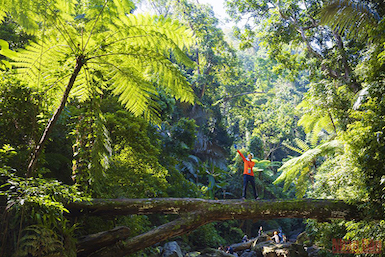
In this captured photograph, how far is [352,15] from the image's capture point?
507 cm

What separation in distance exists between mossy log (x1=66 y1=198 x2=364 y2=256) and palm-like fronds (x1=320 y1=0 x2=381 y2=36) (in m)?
3.38

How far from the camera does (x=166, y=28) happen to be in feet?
9.26

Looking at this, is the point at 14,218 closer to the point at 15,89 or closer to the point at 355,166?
the point at 15,89

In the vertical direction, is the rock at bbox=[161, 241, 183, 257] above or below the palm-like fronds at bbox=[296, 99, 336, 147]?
below

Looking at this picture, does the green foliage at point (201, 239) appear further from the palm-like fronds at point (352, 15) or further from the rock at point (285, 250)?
the palm-like fronds at point (352, 15)

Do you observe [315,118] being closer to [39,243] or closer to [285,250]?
[285,250]

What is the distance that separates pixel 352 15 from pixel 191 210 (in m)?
4.63

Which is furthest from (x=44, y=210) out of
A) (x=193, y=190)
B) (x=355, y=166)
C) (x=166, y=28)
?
(x=193, y=190)

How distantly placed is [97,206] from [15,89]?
1.83 meters

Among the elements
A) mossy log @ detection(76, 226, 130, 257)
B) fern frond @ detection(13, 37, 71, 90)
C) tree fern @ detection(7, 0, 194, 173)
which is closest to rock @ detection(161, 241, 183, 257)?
mossy log @ detection(76, 226, 130, 257)

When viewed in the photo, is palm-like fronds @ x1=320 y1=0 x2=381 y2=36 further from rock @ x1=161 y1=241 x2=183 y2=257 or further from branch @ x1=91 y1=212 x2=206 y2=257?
rock @ x1=161 y1=241 x2=183 y2=257

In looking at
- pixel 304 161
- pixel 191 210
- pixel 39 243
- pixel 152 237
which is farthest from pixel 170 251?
pixel 39 243

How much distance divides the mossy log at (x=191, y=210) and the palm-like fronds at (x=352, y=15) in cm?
338

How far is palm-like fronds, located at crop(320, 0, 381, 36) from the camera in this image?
4935 mm
